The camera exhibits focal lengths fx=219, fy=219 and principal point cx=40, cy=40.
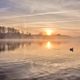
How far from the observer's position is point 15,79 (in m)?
26.9

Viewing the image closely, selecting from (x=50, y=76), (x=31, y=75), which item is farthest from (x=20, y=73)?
(x=50, y=76)

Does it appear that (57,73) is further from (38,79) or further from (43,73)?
(38,79)

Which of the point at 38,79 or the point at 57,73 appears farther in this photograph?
the point at 57,73

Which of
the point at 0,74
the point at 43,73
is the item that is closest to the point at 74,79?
the point at 43,73

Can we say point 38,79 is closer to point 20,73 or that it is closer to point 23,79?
point 23,79

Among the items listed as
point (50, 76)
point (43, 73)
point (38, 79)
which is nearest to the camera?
point (38, 79)

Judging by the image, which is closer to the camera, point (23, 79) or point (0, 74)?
point (23, 79)

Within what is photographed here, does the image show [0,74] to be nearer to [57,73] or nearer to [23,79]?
[23,79]

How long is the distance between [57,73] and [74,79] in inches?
162

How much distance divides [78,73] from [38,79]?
22.8 ft

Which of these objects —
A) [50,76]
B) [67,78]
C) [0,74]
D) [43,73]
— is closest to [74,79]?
[67,78]

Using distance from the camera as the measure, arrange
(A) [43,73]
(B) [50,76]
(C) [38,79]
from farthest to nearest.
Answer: (A) [43,73] < (B) [50,76] < (C) [38,79]

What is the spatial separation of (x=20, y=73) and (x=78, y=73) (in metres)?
8.17

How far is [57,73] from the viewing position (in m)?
30.6
